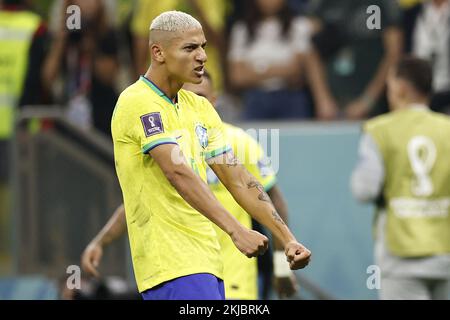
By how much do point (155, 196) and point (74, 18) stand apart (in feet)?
16.0

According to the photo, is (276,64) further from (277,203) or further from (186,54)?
(186,54)

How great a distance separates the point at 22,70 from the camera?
12.7m

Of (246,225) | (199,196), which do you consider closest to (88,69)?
(246,225)

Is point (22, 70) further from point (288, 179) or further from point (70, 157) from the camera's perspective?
point (288, 179)

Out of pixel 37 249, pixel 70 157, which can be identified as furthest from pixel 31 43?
pixel 37 249

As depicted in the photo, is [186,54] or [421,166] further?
[421,166]

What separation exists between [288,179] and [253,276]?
3.76m

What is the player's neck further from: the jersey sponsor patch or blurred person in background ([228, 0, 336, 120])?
blurred person in background ([228, 0, 336, 120])

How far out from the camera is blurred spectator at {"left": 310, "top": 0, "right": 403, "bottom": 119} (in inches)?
484

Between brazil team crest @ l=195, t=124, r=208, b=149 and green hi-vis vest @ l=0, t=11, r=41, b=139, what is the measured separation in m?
5.73

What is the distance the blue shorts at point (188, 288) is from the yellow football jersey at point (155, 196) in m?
0.03

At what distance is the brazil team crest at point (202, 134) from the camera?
715cm

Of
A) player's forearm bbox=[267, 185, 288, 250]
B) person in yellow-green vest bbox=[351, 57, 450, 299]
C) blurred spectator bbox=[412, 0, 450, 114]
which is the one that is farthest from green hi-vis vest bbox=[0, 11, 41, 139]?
player's forearm bbox=[267, 185, 288, 250]

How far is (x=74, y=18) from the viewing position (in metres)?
11.6
